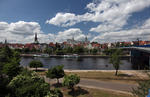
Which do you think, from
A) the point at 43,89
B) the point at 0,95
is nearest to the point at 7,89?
the point at 0,95

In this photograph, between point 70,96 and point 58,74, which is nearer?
point 70,96

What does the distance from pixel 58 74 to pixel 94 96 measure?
24.9 feet

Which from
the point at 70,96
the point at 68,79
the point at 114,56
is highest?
the point at 114,56

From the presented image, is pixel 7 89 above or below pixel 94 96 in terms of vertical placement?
above

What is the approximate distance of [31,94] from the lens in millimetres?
10133

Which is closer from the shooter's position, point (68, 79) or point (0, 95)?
point (0, 95)

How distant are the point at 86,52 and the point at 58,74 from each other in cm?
9619

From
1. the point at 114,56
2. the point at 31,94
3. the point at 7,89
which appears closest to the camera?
the point at 31,94

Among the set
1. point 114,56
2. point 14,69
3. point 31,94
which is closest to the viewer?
point 31,94

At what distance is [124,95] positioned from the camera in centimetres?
1517

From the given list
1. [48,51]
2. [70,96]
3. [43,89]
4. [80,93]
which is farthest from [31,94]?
[48,51]

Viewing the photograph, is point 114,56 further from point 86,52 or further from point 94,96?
point 86,52

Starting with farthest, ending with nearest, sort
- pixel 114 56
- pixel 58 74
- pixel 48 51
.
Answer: pixel 48 51 < pixel 114 56 < pixel 58 74

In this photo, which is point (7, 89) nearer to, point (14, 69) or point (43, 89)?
point (43, 89)
